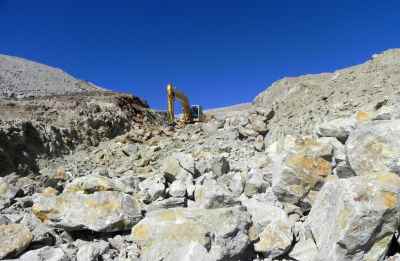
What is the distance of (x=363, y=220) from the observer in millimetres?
3369

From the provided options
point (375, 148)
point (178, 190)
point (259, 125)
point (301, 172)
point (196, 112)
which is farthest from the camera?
point (196, 112)

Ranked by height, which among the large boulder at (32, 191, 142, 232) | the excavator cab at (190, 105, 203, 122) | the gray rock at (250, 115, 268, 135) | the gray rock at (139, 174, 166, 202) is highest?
the excavator cab at (190, 105, 203, 122)

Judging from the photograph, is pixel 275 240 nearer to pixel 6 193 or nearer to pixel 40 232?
pixel 40 232

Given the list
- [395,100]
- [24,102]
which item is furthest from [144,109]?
[395,100]

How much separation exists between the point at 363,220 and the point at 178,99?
60.3 feet

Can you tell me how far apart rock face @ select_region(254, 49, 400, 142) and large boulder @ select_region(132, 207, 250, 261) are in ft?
14.3

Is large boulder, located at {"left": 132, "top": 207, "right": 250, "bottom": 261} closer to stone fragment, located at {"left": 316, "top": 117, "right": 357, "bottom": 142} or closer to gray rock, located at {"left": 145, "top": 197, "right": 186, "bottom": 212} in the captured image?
gray rock, located at {"left": 145, "top": 197, "right": 186, "bottom": 212}

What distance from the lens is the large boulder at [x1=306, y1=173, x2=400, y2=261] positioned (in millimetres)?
3373

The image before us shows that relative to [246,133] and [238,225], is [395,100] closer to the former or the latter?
[246,133]

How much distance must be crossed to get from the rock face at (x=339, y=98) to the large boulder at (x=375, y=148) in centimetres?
260

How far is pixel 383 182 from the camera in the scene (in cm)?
360

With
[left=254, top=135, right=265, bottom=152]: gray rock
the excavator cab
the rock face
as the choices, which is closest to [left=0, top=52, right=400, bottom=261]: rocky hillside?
the rock face

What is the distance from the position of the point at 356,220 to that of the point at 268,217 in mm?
1362

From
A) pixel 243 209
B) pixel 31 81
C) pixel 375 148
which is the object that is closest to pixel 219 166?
pixel 243 209
